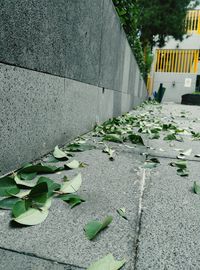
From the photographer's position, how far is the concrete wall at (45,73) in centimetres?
152

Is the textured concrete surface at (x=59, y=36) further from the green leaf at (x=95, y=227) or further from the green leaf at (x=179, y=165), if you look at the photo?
the green leaf at (x=179, y=165)

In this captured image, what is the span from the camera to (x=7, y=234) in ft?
3.38

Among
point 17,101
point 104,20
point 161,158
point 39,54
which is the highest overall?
point 104,20

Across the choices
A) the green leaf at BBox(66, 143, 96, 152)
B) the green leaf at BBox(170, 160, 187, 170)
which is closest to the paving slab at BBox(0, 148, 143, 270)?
the green leaf at BBox(170, 160, 187, 170)

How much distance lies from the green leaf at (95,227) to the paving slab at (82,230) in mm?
17

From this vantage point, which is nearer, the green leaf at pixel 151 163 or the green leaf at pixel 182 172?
the green leaf at pixel 182 172

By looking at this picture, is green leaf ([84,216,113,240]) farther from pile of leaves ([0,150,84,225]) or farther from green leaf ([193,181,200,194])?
green leaf ([193,181,200,194])

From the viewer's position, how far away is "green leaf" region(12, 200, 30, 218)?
1.14 meters

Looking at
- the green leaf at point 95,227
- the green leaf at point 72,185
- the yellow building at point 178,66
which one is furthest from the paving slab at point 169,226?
the yellow building at point 178,66

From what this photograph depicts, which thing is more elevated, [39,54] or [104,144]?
[39,54]

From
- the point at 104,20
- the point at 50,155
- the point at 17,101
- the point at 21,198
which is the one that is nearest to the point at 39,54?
the point at 17,101

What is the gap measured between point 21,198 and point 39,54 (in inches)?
39.1

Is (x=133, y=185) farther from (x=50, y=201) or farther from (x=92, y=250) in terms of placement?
(x=92, y=250)

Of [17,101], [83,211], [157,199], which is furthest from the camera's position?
[17,101]
